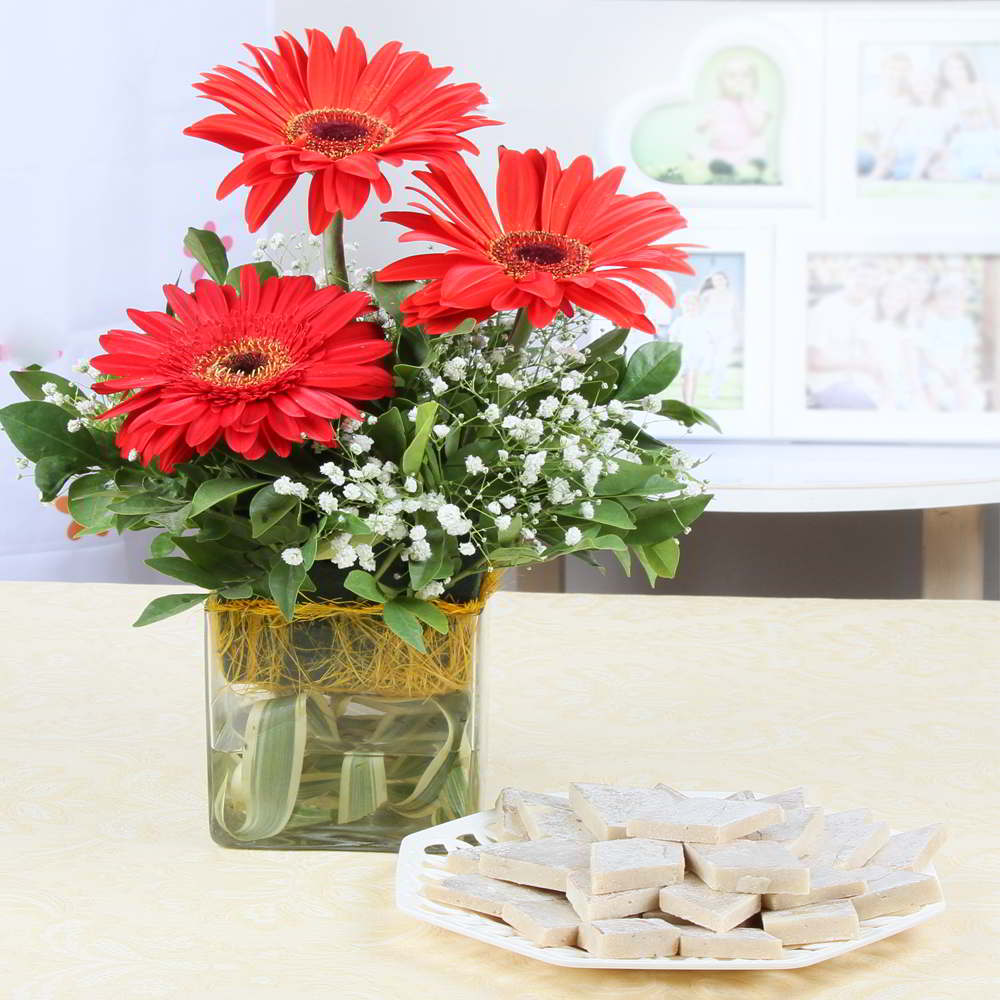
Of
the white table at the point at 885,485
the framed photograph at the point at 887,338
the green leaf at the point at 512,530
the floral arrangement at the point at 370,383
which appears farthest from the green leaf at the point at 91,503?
the framed photograph at the point at 887,338

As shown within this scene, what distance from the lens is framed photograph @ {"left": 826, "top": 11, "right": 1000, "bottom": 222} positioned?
2486mm

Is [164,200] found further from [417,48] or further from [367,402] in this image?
[367,402]

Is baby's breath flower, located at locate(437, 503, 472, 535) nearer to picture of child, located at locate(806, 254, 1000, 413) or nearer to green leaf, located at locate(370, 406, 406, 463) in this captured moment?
green leaf, located at locate(370, 406, 406, 463)

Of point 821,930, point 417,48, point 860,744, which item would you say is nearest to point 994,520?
point 417,48

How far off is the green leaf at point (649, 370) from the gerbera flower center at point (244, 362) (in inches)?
8.5

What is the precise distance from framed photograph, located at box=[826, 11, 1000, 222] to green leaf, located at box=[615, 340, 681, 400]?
1929 mm

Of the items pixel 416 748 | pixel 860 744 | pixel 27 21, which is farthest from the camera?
pixel 27 21

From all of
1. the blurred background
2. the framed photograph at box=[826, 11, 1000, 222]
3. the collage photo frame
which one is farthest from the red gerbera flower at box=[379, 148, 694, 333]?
the framed photograph at box=[826, 11, 1000, 222]

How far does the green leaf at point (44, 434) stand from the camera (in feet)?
2.27

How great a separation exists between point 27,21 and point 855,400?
166 centimetres

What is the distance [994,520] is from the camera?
2.34 m

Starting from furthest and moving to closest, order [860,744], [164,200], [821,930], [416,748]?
[164,200], [860,744], [416,748], [821,930]

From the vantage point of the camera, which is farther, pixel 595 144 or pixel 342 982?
pixel 595 144

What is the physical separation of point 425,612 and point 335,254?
190 mm
